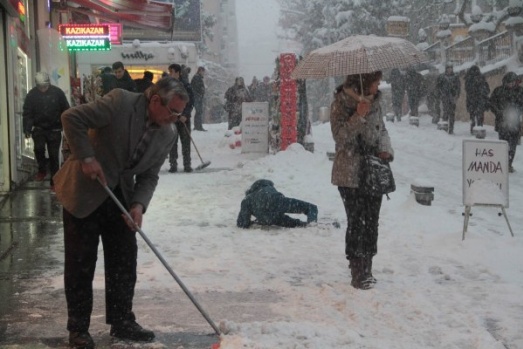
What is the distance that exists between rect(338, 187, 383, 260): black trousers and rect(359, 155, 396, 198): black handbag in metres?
0.09

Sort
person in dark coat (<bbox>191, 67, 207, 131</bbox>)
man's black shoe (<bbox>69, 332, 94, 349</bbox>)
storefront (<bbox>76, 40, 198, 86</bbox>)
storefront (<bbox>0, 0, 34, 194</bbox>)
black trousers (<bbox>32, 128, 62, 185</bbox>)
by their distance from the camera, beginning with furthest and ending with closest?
storefront (<bbox>76, 40, 198, 86</bbox>)
person in dark coat (<bbox>191, 67, 207, 131</bbox>)
storefront (<bbox>0, 0, 34, 194</bbox>)
black trousers (<bbox>32, 128, 62, 185</bbox>)
man's black shoe (<bbox>69, 332, 94, 349</bbox>)

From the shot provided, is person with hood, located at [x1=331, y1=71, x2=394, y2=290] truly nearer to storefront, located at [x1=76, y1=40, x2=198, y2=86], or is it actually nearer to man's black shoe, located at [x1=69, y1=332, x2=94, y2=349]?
man's black shoe, located at [x1=69, y1=332, x2=94, y2=349]

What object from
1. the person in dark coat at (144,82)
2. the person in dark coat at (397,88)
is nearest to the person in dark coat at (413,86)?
the person in dark coat at (397,88)

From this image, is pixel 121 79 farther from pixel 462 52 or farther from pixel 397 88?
pixel 462 52

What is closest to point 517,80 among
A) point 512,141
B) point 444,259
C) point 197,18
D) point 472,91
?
point 512,141

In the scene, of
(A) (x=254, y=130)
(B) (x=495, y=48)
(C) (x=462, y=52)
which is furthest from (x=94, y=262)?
(C) (x=462, y=52)

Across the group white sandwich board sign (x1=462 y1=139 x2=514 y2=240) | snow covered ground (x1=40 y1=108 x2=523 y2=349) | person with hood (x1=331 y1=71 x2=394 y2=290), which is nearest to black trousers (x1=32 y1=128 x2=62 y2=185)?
snow covered ground (x1=40 y1=108 x2=523 y2=349)

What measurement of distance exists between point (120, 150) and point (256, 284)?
87.8 inches

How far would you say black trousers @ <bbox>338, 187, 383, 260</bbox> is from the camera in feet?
20.5

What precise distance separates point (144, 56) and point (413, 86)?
1157 centimetres

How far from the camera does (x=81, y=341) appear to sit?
178 inches

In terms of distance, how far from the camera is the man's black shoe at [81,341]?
178 inches

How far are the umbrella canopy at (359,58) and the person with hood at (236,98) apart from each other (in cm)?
1794

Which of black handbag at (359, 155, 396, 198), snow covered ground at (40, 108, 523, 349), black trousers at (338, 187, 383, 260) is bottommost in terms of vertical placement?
snow covered ground at (40, 108, 523, 349)
